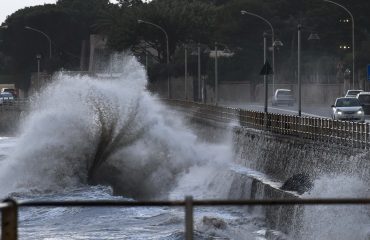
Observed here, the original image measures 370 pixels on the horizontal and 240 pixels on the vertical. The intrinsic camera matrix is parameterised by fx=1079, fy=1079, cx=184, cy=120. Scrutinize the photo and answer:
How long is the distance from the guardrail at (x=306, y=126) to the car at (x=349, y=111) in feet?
13.1

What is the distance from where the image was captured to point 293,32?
9625 cm

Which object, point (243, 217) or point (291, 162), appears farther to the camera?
point (291, 162)

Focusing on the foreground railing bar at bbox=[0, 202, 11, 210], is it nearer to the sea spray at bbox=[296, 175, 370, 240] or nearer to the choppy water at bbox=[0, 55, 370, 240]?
the sea spray at bbox=[296, 175, 370, 240]

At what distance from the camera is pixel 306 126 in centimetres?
3133

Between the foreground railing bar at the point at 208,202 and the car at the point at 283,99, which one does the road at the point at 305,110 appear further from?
the foreground railing bar at the point at 208,202

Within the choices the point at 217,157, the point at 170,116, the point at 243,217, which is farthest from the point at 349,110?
the point at 243,217

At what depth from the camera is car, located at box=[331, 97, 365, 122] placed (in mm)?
43713

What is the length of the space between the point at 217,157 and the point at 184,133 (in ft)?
17.7

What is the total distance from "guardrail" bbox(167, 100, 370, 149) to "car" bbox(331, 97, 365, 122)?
399 cm

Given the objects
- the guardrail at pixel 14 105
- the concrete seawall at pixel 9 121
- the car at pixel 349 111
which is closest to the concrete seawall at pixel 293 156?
the car at pixel 349 111

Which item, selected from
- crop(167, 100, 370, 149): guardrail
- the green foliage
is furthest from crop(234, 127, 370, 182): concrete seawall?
the green foliage

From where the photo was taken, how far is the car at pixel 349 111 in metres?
43.7

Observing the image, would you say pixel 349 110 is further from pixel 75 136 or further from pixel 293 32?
pixel 293 32

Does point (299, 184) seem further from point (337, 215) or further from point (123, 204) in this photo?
point (123, 204)
